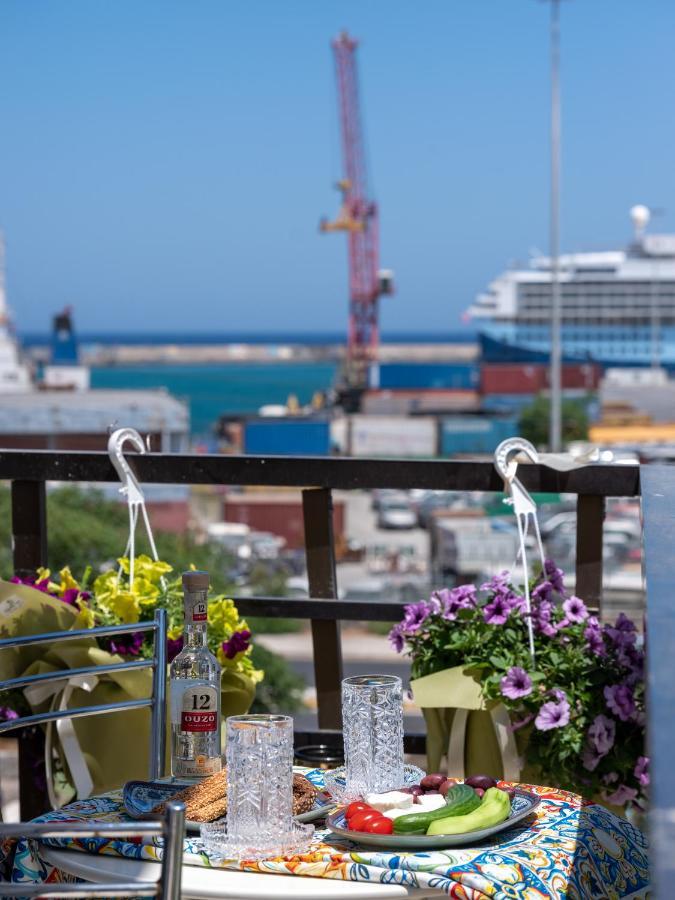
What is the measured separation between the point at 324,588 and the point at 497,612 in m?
0.59

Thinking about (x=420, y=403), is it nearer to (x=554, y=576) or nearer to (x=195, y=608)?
(x=554, y=576)

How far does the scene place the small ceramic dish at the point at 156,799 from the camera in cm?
153

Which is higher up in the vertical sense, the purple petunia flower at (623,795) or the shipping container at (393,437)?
the purple petunia flower at (623,795)

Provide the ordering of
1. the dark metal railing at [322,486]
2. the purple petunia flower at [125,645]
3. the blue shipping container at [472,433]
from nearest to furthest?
the purple petunia flower at [125,645], the dark metal railing at [322,486], the blue shipping container at [472,433]

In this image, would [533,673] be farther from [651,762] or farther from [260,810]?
[651,762]

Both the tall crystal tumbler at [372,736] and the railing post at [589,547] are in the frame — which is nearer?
the tall crystal tumbler at [372,736]

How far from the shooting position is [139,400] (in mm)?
39469

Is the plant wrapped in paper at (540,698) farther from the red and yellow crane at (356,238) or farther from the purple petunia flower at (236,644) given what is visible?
the red and yellow crane at (356,238)

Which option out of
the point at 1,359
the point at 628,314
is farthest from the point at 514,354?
the point at 1,359

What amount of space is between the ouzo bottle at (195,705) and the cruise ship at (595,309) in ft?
301

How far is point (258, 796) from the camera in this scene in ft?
4.76

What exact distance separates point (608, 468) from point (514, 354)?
307ft

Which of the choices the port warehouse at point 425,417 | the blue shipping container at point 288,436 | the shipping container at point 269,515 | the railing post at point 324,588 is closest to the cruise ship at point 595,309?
the port warehouse at point 425,417

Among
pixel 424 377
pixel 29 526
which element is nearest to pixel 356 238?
pixel 424 377
